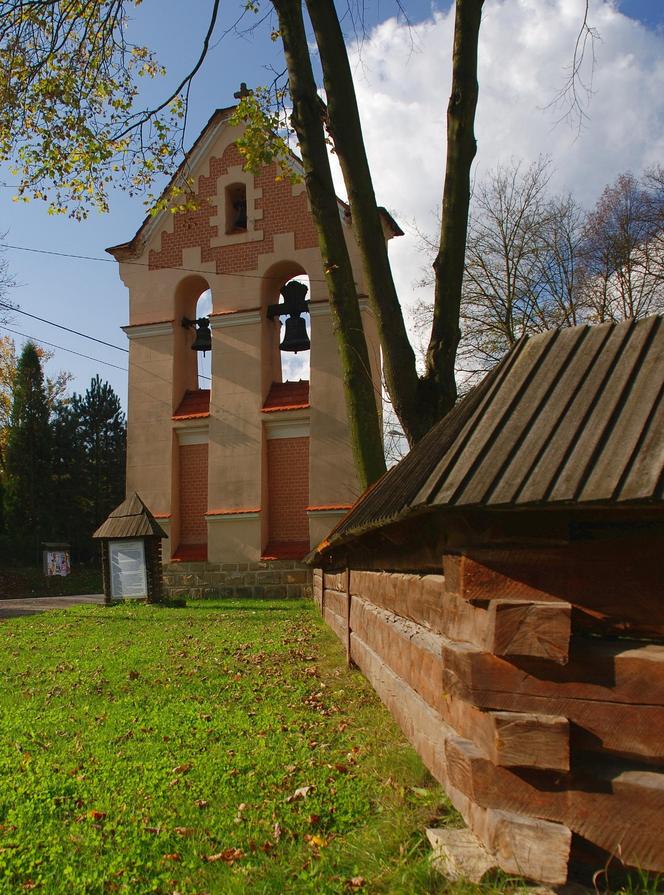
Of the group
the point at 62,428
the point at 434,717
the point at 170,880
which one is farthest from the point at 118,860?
the point at 62,428

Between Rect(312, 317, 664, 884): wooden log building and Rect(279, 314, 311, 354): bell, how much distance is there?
14468 millimetres

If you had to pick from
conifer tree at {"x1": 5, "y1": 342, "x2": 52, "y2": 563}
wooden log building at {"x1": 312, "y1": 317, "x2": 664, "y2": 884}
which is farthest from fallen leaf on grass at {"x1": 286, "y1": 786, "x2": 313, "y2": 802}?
conifer tree at {"x1": 5, "y1": 342, "x2": 52, "y2": 563}

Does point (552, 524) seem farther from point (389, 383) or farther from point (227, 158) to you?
point (227, 158)

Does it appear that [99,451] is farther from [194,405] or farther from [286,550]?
[286,550]

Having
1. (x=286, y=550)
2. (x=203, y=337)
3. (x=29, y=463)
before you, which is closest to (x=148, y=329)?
(x=203, y=337)

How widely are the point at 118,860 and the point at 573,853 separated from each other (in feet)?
5.99

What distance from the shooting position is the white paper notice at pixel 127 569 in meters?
16.0

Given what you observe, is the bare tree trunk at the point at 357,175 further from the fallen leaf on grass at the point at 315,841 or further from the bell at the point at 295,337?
the bell at the point at 295,337

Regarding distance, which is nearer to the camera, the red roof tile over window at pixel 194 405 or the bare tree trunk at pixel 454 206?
the bare tree trunk at pixel 454 206

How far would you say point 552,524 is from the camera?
2.73 metres

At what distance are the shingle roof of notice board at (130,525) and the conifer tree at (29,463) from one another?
16315 mm

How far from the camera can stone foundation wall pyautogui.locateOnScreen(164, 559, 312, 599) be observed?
17828mm

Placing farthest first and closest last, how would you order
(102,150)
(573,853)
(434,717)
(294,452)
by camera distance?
(294,452), (102,150), (434,717), (573,853)

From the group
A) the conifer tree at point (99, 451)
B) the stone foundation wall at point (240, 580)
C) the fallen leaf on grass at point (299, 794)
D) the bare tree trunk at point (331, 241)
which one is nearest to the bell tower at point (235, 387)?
the stone foundation wall at point (240, 580)
